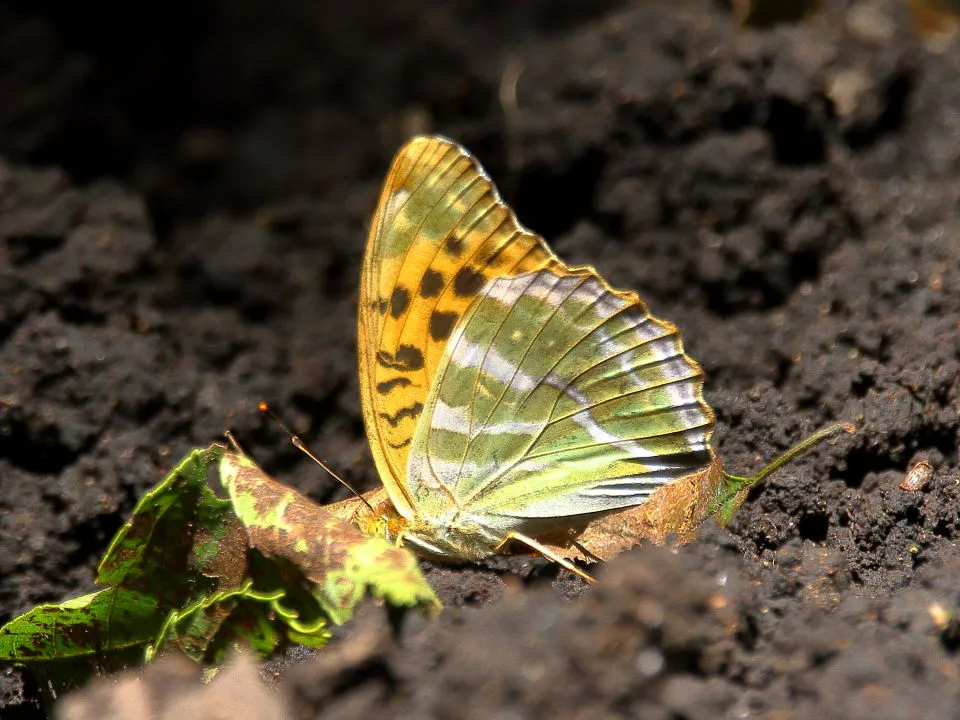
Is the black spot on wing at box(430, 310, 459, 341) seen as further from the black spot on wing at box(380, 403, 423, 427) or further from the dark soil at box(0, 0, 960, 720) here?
the dark soil at box(0, 0, 960, 720)

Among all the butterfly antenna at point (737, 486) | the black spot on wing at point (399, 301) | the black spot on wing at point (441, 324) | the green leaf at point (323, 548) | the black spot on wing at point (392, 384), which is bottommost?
the butterfly antenna at point (737, 486)

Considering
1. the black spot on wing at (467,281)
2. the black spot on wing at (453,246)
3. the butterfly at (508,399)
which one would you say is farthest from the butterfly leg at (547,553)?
the black spot on wing at (453,246)

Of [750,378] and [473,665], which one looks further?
[750,378]

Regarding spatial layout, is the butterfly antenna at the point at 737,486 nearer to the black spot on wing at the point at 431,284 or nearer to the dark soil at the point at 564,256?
the dark soil at the point at 564,256

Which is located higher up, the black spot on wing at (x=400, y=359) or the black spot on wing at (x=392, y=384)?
the black spot on wing at (x=400, y=359)

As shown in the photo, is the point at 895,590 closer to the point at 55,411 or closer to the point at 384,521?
the point at 384,521

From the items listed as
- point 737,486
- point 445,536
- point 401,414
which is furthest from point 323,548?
point 737,486

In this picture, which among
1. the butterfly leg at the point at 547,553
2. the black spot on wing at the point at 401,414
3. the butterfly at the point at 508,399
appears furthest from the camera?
the black spot on wing at the point at 401,414

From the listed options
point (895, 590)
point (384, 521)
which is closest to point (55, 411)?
point (384, 521)
